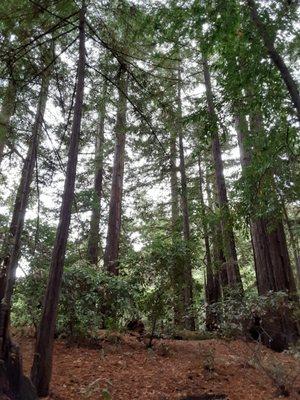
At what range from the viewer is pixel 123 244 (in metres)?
16.1

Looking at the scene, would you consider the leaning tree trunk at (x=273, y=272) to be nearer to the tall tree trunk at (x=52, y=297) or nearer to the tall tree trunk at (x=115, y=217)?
the tall tree trunk at (x=115, y=217)

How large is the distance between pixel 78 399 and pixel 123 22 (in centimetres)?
574

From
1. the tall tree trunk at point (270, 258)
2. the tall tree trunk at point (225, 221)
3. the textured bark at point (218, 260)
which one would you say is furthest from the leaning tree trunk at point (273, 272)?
the textured bark at point (218, 260)

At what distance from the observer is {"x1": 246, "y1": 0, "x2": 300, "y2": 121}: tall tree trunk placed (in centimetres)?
551

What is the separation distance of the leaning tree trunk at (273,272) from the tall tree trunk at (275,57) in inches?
109

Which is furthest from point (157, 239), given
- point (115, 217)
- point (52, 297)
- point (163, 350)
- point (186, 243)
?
point (115, 217)

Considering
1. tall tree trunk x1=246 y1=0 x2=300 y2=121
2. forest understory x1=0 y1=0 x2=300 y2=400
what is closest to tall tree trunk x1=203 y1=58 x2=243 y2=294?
forest understory x1=0 y1=0 x2=300 y2=400

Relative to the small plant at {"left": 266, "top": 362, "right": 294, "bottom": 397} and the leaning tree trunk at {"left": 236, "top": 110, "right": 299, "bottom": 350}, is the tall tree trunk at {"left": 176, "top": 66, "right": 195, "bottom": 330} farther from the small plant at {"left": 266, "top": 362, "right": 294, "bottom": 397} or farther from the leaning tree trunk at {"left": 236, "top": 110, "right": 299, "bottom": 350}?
the small plant at {"left": 266, "top": 362, "right": 294, "bottom": 397}

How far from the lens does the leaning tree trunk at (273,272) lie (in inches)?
348

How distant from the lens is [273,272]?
9.30 metres

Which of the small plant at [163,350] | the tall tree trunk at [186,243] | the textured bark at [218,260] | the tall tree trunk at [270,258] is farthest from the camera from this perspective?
the textured bark at [218,260]

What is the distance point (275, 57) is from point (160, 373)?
5.48 meters

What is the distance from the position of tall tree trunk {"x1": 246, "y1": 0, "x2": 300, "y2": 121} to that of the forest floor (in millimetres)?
4147

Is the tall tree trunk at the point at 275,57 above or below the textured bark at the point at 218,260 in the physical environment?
above
